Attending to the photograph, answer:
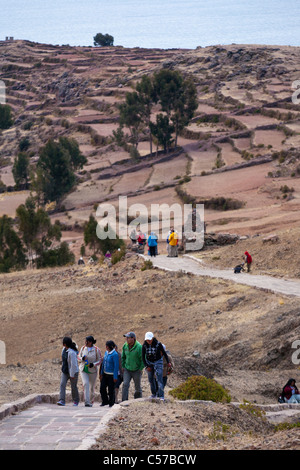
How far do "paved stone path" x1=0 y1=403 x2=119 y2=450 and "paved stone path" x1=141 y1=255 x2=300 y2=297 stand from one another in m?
9.38

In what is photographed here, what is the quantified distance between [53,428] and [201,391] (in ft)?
11.0

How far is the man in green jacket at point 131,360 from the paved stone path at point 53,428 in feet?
1.77

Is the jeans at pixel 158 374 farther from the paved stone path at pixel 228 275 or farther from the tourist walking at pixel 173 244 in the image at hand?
the tourist walking at pixel 173 244

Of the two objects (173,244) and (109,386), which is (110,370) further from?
(173,244)

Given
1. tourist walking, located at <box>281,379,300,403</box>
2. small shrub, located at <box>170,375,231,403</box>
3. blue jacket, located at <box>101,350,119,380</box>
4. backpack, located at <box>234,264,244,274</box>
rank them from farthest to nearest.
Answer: backpack, located at <box>234,264,244,274</box> < tourist walking, located at <box>281,379,300,403</box> < small shrub, located at <box>170,375,231,403</box> < blue jacket, located at <box>101,350,119,380</box>

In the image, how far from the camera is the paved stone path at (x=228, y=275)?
1822cm

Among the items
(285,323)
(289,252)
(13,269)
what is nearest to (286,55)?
(13,269)

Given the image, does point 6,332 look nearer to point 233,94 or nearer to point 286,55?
point 233,94

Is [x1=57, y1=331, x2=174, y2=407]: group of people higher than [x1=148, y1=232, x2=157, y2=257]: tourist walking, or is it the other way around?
[x1=57, y1=331, x2=174, y2=407]: group of people

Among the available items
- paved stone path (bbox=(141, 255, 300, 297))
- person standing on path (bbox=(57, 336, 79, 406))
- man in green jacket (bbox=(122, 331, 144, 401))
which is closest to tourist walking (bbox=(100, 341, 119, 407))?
man in green jacket (bbox=(122, 331, 144, 401))

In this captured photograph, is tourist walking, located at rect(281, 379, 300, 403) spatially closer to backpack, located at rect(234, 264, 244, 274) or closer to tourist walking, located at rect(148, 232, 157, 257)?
backpack, located at rect(234, 264, 244, 274)

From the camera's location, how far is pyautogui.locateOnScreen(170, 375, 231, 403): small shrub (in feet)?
34.8

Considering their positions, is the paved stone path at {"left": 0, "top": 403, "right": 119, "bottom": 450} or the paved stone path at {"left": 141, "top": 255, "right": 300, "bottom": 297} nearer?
the paved stone path at {"left": 0, "top": 403, "right": 119, "bottom": 450}

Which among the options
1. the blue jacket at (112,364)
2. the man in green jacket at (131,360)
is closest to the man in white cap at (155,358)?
the man in green jacket at (131,360)
